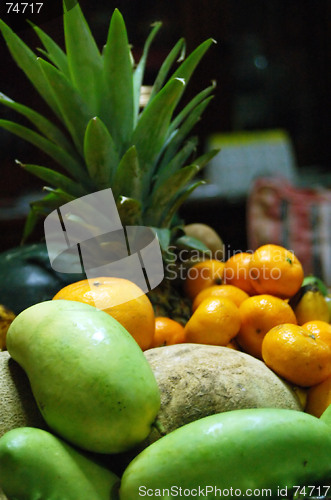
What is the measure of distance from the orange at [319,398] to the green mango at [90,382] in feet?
0.93

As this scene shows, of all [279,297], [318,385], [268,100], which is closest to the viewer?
[318,385]

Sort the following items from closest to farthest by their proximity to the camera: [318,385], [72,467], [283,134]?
1. [72,467]
2. [318,385]
3. [283,134]

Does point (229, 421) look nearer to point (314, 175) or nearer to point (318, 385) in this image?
point (318, 385)

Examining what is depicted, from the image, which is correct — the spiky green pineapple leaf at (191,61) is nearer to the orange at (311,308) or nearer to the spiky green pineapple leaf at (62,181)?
the spiky green pineapple leaf at (62,181)

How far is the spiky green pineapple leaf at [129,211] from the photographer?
1.00 m

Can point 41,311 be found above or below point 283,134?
above

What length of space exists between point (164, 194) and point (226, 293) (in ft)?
0.93

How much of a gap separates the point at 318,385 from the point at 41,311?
45 cm

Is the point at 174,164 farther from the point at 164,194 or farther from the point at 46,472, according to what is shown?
the point at 46,472

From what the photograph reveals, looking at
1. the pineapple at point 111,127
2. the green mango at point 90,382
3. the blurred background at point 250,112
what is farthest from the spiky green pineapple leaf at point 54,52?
the blurred background at point 250,112

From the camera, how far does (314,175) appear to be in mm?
3514

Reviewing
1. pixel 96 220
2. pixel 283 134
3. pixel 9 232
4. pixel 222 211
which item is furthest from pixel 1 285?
pixel 283 134

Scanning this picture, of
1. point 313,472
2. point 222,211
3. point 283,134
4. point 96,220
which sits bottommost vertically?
point 222,211

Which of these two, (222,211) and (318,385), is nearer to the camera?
(318,385)
